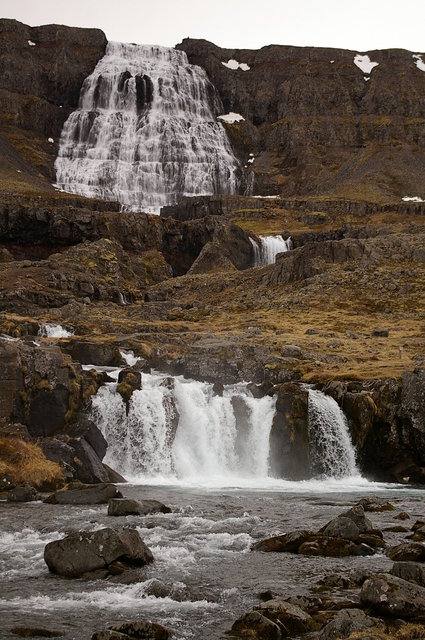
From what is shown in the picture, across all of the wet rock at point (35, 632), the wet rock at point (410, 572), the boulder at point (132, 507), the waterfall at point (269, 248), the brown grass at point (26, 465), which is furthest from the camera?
the waterfall at point (269, 248)

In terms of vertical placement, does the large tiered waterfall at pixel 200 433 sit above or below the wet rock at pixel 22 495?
above

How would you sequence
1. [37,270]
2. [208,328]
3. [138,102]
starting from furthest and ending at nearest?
1. [138,102]
2. [37,270]
3. [208,328]

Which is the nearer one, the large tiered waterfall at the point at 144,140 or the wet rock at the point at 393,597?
the wet rock at the point at 393,597

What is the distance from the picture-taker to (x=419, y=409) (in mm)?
50969

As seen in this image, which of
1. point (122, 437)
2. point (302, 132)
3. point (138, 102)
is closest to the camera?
point (122, 437)

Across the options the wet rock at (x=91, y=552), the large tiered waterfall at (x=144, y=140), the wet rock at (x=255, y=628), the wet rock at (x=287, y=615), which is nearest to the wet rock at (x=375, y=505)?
the wet rock at (x=91, y=552)

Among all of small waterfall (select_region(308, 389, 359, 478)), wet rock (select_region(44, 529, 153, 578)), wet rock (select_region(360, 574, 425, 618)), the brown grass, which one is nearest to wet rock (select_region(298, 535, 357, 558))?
Result: wet rock (select_region(44, 529, 153, 578))

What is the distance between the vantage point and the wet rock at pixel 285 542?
26453 millimetres

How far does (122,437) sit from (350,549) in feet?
85.3

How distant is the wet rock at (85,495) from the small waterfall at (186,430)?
38.2ft

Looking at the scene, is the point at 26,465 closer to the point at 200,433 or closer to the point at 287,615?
the point at 200,433

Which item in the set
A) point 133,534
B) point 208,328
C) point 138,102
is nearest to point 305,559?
point 133,534

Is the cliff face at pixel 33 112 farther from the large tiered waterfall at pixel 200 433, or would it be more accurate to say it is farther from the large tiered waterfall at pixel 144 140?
the large tiered waterfall at pixel 200 433

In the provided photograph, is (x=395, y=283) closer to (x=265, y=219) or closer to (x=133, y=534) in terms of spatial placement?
(x=265, y=219)
